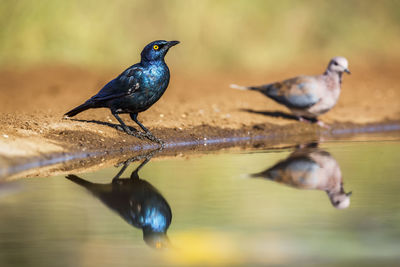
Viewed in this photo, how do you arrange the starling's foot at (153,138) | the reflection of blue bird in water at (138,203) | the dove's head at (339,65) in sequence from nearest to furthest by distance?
the reflection of blue bird in water at (138,203)
the starling's foot at (153,138)
the dove's head at (339,65)

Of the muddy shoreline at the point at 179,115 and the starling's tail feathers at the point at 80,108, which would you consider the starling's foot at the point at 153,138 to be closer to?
the muddy shoreline at the point at 179,115

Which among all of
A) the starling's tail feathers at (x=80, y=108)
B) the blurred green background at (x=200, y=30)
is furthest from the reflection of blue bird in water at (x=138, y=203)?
the blurred green background at (x=200, y=30)

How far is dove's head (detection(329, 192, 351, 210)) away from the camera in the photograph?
6.67 metres

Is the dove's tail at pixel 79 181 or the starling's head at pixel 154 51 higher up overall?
the starling's head at pixel 154 51

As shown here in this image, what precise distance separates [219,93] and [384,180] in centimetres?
823

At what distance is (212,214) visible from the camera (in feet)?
20.8

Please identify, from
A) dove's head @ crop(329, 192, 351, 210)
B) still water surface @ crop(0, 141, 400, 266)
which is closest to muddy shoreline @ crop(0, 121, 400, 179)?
still water surface @ crop(0, 141, 400, 266)

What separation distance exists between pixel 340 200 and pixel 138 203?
1.71 m

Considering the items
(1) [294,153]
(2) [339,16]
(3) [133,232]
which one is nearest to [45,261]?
(3) [133,232]

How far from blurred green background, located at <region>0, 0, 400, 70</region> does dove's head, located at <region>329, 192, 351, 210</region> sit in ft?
42.1

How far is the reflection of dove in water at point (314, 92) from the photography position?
446 inches

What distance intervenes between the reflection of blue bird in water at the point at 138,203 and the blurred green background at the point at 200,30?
1176 cm

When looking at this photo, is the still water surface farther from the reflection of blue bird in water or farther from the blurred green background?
the blurred green background

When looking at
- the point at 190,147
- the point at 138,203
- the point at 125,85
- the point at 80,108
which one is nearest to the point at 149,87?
the point at 125,85
